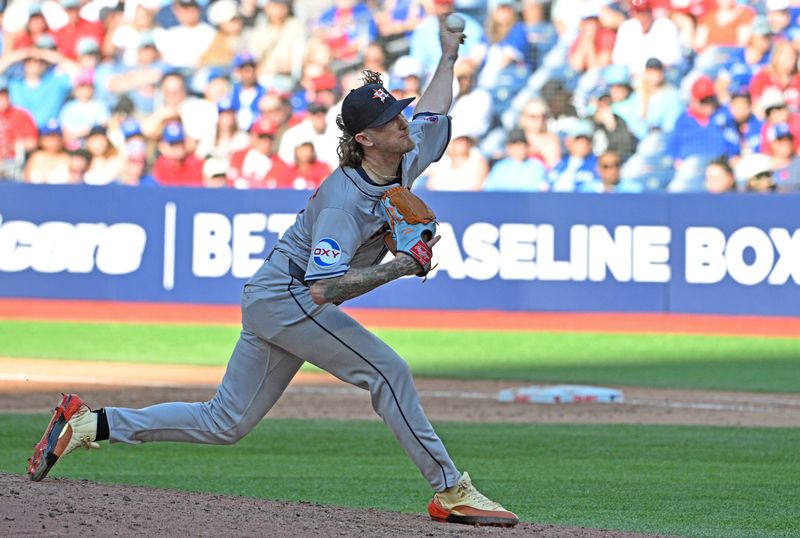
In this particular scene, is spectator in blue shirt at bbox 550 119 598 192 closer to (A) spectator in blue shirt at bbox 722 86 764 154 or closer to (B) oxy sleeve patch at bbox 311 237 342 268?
(A) spectator in blue shirt at bbox 722 86 764 154

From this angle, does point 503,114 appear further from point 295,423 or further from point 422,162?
point 422,162

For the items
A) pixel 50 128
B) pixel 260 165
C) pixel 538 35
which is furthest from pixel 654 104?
pixel 50 128

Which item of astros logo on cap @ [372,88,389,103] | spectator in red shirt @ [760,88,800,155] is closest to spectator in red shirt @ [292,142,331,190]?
spectator in red shirt @ [760,88,800,155]

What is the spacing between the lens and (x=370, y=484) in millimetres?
7188

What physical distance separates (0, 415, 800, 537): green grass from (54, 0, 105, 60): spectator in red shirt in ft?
30.6

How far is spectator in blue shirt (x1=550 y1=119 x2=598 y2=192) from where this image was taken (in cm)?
1623

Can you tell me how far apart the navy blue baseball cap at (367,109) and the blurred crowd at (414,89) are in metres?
10.4

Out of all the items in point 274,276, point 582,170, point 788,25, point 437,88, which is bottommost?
point 274,276

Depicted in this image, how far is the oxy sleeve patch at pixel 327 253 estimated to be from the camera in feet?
16.6

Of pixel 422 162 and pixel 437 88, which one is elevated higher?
pixel 437 88

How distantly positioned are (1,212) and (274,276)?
1151 centimetres

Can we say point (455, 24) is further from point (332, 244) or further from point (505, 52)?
point (505, 52)

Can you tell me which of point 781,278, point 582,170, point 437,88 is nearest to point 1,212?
point 582,170

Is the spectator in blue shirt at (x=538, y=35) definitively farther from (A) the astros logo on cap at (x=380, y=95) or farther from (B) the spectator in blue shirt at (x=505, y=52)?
(A) the astros logo on cap at (x=380, y=95)
